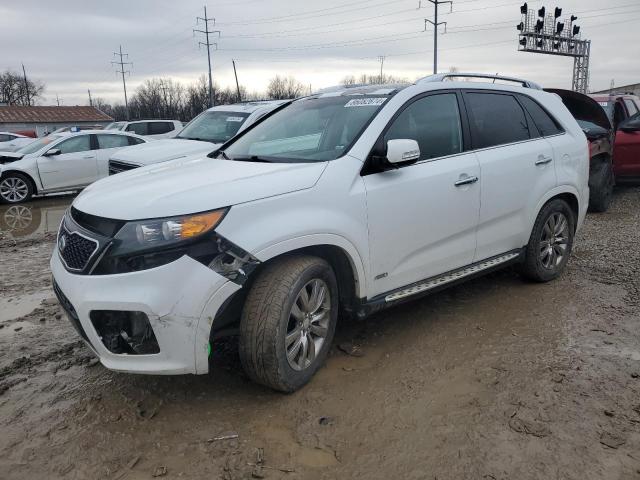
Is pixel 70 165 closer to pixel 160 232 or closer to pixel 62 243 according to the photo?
pixel 62 243

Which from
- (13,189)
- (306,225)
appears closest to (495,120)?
(306,225)

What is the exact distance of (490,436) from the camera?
265 cm

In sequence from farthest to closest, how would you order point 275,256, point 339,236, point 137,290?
point 339,236 < point 275,256 < point 137,290

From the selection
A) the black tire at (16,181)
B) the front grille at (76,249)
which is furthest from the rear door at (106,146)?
the front grille at (76,249)

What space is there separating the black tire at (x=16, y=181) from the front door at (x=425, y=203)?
10555 millimetres

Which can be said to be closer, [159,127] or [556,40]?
[159,127]

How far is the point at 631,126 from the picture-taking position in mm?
8711

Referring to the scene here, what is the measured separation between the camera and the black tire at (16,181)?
11.2 meters

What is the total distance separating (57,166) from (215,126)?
4.89 meters

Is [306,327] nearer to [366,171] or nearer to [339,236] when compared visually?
[339,236]

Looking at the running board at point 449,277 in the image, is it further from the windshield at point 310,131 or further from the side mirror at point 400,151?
the windshield at point 310,131

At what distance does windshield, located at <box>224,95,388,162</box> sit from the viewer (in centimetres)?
345

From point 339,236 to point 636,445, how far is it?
1847 mm

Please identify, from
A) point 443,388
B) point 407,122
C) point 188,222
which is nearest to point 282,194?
point 188,222
